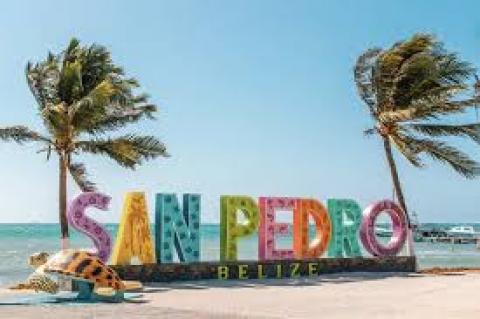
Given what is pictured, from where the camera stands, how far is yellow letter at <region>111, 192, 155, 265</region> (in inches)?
958

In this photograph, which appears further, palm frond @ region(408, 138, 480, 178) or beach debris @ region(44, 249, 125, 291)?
palm frond @ region(408, 138, 480, 178)

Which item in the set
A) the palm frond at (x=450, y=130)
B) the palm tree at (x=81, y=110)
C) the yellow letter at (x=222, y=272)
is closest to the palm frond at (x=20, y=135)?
the palm tree at (x=81, y=110)

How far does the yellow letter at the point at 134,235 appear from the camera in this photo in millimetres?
24328

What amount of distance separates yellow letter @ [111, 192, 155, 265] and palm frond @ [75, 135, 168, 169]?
11.5 feet

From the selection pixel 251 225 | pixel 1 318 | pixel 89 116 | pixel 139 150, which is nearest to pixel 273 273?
pixel 251 225

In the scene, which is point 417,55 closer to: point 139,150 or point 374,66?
point 374,66

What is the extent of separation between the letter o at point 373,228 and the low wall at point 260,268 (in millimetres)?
443

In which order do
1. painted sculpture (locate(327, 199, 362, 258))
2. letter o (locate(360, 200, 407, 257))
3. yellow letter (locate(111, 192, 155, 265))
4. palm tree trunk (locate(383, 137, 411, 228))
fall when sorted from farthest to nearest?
palm tree trunk (locate(383, 137, 411, 228)) < letter o (locate(360, 200, 407, 257)) < painted sculpture (locate(327, 199, 362, 258)) < yellow letter (locate(111, 192, 155, 265))

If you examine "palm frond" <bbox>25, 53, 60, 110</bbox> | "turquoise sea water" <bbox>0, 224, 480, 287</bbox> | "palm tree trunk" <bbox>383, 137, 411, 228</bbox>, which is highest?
"palm frond" <bbox>25, 53, 60, 110</bbox>

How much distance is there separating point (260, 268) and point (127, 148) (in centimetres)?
633

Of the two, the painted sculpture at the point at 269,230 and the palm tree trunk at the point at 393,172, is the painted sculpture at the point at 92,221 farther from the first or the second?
the palm tree trunk at the point at 393,172

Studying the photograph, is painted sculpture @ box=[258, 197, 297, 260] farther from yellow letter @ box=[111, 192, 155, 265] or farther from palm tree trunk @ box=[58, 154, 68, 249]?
palm tree trunk @ box=[58, 154, 68, 249]

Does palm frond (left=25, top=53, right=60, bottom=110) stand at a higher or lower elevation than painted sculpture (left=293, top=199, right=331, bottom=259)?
higher

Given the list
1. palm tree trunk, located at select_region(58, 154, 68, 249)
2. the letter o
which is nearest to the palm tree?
palm tree trunk, located at select_region(58, 154, 68, 249)
